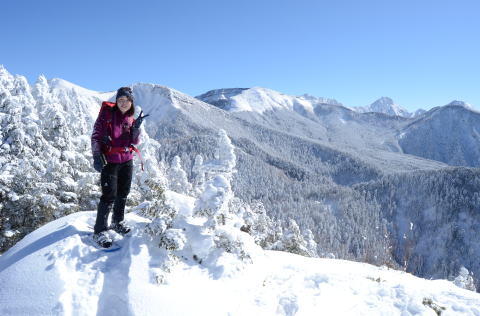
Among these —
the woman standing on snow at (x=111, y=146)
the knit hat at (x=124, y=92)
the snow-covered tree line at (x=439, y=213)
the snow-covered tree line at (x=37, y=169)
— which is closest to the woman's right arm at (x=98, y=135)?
the woman standing on snow at (x=111, y=146)

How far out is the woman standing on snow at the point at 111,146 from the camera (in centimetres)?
587

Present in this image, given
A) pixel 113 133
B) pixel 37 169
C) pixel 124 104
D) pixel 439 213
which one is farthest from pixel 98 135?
pixel 439 213

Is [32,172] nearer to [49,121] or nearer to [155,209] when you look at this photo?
[49,121]

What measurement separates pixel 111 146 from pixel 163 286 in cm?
265

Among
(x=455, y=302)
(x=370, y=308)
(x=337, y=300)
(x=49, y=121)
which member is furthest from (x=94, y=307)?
(x=49, y=121)

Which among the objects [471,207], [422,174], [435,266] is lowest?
[435,266]

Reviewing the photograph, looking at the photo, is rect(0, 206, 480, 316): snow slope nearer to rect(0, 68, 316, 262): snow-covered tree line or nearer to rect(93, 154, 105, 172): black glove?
rect(93, 154, 105, 172): black glove

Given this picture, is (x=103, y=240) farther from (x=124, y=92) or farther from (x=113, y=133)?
(x=124, y=92)

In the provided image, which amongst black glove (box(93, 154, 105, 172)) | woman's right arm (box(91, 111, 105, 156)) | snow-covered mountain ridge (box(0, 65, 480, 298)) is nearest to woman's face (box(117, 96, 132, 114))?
woman's right arm (box(91, 111, 105, 156))

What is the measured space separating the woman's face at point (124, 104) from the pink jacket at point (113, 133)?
0.30ft

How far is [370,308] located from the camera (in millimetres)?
5918

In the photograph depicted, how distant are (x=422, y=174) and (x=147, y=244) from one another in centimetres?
22120

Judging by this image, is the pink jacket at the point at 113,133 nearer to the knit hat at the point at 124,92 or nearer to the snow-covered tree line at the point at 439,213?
the knit hat at the point at 124,92

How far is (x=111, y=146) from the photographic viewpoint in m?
6.02
